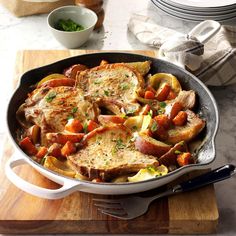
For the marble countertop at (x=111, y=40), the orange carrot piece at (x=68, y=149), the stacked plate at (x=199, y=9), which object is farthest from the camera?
the stacked plate at (x=199, y=9)

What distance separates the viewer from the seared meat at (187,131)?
227 cm

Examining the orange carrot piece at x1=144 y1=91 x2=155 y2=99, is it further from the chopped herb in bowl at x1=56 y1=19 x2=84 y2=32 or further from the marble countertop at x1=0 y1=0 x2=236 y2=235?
the chopped herb in bowl at x1=56 y1=19 x2=84 y2=32

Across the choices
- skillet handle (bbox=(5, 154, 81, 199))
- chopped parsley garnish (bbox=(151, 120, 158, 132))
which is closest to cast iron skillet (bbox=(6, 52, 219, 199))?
skillet handle (bbox=(5, 154, 81, 199))

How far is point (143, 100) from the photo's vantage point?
8.09 ft

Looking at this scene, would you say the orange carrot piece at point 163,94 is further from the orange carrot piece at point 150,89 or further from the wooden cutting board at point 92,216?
the wooden cutting board at point 92,216

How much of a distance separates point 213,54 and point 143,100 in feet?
1.75

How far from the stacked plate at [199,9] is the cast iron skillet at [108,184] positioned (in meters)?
0.71

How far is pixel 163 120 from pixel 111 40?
1.09 meters

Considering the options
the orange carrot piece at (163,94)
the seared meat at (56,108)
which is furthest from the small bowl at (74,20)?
the orange carrot piece at (163,94)

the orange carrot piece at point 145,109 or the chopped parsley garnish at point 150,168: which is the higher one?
the chopped parsley garnish at point 150,168

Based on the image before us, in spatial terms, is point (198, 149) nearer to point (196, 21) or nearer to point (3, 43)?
point (196, 21)

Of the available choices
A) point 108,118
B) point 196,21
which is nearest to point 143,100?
point 108,118

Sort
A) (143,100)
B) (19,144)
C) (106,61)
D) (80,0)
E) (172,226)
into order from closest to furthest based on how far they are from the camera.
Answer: (172,226) < (19,144) < (143,100) < (106,61) < (80,0)

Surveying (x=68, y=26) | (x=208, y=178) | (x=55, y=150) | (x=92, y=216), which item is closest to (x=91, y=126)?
(x=55, y=150)
